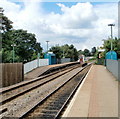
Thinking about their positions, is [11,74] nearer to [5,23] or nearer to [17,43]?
[5,23]

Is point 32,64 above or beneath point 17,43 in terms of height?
beneath

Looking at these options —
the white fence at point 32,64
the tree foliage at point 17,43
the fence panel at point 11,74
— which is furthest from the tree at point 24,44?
the fence panel at point 11,74

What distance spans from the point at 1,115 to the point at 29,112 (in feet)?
3.64

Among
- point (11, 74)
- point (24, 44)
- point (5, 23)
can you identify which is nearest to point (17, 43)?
point (24, 44)

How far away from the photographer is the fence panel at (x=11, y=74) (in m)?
16.2

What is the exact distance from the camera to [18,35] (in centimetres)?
4831

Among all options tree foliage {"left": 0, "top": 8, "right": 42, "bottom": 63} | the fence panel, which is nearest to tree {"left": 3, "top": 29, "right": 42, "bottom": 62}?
tree foliage {"left": 0, "top": 8, "right": 42, "bottom": 63}

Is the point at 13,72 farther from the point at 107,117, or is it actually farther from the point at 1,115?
the point at 107,117

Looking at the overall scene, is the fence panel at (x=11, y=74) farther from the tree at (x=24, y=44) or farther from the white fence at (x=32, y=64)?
the tree at (x=24, y=44)

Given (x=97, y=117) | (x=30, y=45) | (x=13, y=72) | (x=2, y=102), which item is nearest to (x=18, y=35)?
(x=30, y=45)

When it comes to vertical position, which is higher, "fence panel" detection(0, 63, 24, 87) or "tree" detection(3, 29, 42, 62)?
"tree" detection(3, 29, 42, 62)

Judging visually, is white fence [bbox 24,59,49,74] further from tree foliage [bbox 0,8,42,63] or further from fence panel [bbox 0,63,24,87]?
fence panel [bbox 0,63,24,87]

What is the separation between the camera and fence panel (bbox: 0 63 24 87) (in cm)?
1622

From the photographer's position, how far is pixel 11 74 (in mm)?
17641
